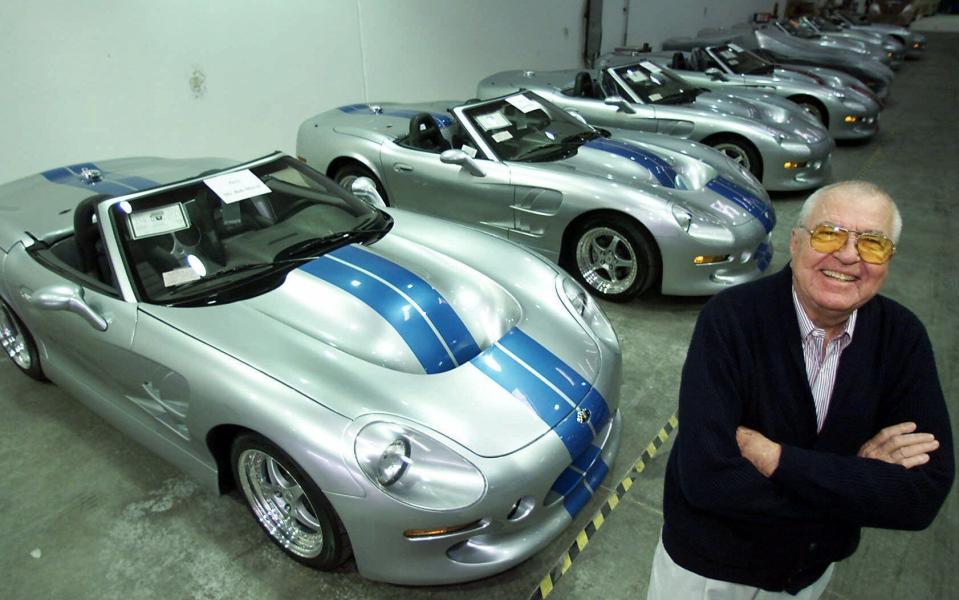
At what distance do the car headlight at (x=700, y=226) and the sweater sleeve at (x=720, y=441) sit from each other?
2306 mm

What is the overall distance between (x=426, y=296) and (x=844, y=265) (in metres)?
1.52

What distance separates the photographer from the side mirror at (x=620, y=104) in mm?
5480

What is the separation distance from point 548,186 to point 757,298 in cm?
259

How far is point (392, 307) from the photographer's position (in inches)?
88.8

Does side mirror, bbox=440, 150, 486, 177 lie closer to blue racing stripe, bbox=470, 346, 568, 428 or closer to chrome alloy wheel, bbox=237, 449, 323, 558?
blue racing stripe, bbox=470, 346, 568, 428

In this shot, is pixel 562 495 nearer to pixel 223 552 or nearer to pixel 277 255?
pixel 223 552

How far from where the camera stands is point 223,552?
7.12ft

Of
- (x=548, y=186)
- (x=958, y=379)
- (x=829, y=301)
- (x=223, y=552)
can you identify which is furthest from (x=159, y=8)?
(x=958, y=379)

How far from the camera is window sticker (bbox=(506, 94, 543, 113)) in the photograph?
4.37 m

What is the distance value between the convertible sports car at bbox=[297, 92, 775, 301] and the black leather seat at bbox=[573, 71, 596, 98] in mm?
1369

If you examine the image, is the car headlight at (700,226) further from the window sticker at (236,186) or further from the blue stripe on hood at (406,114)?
the window sticker at (236,186)

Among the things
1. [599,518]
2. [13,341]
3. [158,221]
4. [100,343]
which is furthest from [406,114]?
[599,518]

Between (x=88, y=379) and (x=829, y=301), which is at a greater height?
(x=829, y=301)

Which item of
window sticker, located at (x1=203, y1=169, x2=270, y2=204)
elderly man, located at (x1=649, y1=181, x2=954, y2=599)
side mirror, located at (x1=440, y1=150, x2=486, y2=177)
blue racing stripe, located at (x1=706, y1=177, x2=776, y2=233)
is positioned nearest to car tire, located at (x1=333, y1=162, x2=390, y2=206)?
side mirror, located at (x1=440, y1=150, x2=486, y2=177)
